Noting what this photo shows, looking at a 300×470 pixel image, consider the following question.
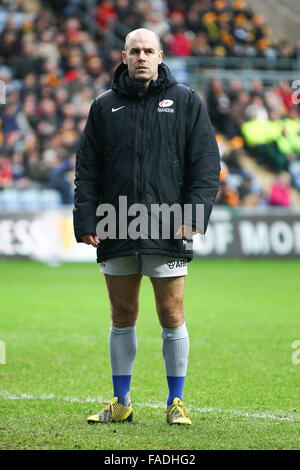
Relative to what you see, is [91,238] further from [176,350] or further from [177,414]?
[177,414]

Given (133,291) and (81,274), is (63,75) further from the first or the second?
(133,291)

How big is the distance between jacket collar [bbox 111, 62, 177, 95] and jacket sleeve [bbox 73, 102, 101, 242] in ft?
0.67

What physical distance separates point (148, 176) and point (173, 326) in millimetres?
891

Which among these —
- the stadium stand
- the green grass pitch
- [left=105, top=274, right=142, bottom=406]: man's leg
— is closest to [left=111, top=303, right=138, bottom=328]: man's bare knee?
[left=105, top=274, right=142, bottom=406]: man's leg

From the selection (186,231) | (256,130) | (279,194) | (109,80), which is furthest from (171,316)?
(256,130)

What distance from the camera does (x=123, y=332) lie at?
17.4 feet

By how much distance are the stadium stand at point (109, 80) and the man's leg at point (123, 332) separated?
40.6ft

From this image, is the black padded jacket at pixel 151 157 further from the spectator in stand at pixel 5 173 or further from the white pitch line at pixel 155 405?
the spectator in stand at pixel 5 173

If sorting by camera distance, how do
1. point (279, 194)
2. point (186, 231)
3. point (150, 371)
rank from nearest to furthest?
point (186, 231) < point (150, 371) < point (279, 194)

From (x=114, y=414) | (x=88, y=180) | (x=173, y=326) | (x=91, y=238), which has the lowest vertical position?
(x=114, y=414)

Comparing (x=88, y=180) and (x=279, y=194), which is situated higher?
(x=88, y=180)

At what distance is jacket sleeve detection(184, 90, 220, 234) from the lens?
16.6ft

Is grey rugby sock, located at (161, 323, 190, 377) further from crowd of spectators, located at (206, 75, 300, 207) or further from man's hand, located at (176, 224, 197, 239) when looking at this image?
crowd of spectators, located at (206, 75, 300, 207)

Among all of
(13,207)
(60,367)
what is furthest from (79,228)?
(13,207)
